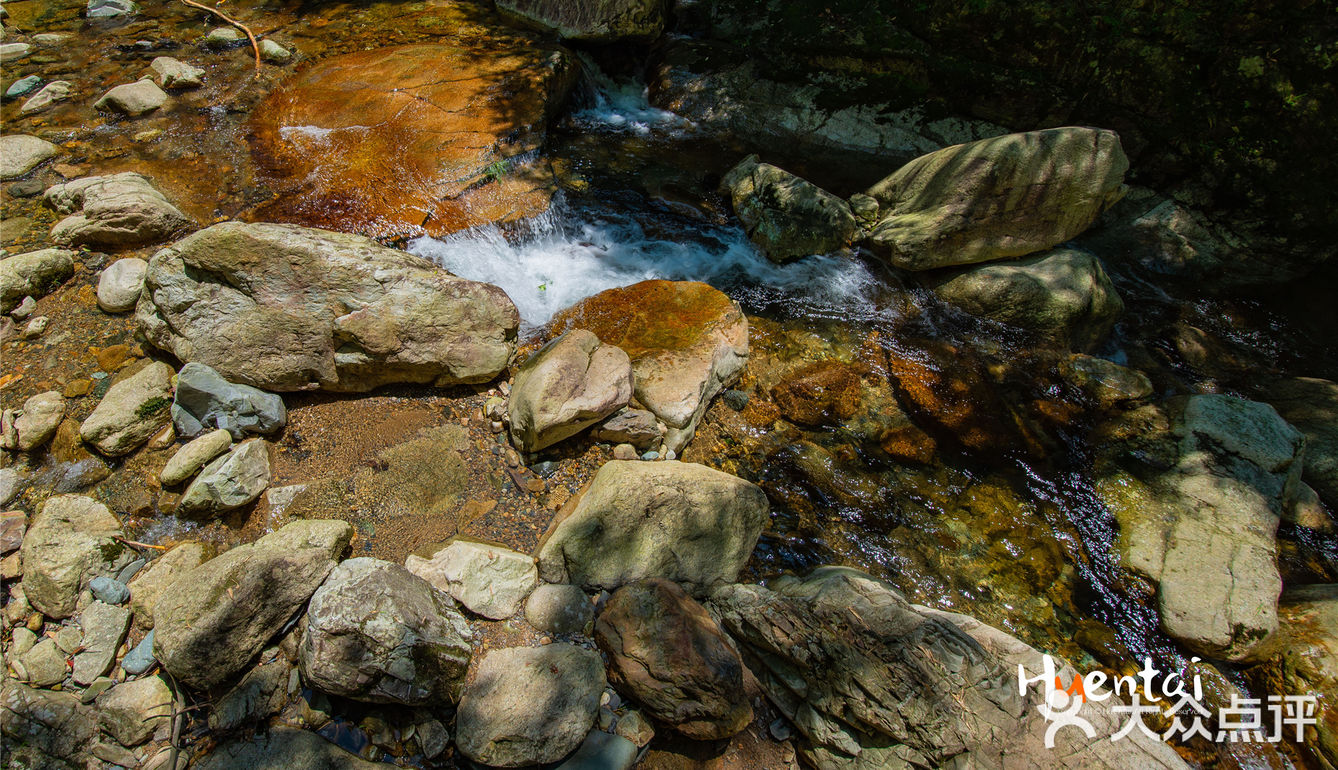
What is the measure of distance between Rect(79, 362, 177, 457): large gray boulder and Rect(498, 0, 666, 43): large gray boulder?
23.4 feet

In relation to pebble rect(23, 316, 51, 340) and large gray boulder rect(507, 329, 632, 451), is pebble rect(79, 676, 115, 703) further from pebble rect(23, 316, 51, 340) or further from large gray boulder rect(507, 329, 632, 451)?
pebble rect(23, 316, 51, 340)

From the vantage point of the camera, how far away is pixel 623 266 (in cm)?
551

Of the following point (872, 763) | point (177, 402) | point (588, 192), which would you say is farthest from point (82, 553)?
point (588, 192)

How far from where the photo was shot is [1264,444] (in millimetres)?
3990

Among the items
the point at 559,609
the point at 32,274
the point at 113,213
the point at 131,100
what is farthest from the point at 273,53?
the point at 559,609

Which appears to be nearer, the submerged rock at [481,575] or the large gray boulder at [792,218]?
the submerged rock at [481,575]

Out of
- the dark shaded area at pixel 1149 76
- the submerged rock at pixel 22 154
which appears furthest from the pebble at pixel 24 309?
the dark shaded area at pixel 1149 76

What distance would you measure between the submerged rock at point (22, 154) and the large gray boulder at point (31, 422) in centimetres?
319

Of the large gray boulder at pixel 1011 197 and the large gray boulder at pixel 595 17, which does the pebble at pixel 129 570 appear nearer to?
the large gray boulder at pixel 1011 197

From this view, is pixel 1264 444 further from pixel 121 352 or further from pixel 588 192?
pixel 121 352

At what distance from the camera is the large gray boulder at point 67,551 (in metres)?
2.59

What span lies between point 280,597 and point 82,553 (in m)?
1.14

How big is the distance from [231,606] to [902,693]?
3.08 meters

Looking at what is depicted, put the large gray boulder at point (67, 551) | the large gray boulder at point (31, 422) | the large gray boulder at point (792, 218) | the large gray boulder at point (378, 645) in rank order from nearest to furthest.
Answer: the large gray boulder at point (378, 645) → the large gray boulder at point (67, 551) → the large gray boulder at point (31, 422) → the large gray boulder at point (792, 218)
